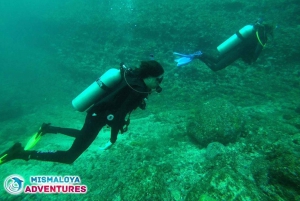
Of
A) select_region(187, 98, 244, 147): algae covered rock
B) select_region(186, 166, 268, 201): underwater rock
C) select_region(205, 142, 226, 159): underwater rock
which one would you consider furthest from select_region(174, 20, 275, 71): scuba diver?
select_region(186, 166, 268, 201): underwater rock

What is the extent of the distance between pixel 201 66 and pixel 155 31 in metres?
4.53

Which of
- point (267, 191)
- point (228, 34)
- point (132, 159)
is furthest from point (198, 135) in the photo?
point (228, 34)

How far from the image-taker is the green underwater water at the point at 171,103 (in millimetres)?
3480

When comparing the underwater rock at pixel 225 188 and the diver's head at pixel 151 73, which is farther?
the diver's head at pixel 151 73

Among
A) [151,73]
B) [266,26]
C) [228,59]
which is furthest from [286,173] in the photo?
[266,26]

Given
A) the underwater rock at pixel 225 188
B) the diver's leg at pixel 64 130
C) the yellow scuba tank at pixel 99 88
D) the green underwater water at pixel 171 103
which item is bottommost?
the green underwater water at pixel 171 103

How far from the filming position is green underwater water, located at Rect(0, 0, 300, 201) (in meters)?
3.48

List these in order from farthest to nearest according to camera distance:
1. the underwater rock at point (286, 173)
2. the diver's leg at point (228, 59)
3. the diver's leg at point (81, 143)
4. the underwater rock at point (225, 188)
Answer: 1. the diver's leg at point (228, 59)
2. the diver's leg at point (81, 143)
3. the underwater rock at point (225, 188)
4. the underwater rock at point (286, 173)

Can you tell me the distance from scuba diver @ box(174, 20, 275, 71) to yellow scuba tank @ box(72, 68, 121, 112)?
14.3 feet

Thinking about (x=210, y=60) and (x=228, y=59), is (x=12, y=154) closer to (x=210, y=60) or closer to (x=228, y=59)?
(x=210, y=60)

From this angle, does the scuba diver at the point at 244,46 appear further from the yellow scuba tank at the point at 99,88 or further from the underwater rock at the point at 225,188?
the underwater rock at the point at 225,188

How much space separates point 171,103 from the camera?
821cm

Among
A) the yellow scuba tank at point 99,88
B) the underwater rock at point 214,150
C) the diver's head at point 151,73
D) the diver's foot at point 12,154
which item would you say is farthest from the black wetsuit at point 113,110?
the underwater rock at point 214,150

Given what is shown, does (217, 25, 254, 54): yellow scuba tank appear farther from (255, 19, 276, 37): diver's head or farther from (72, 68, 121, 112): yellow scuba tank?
(72, 68, 121, 112): yellow scuba tank
